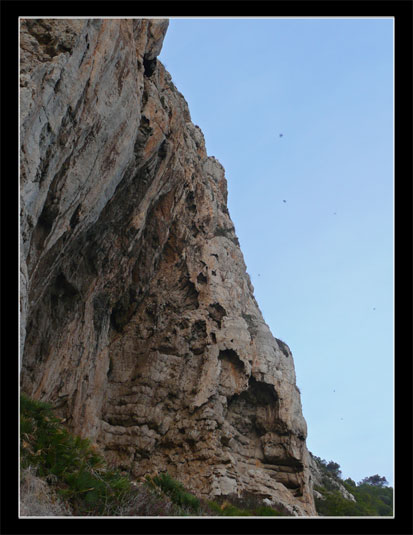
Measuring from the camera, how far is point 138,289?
20.7 m

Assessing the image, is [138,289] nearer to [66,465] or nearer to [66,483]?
[66,465]

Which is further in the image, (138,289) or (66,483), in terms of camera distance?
(138,289)

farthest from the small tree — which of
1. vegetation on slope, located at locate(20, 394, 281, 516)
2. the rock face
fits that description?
vegetation on slope, located at locate(20, 394, 281, 516)

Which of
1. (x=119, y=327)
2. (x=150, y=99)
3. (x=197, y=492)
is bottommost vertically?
(x=197, y=492)

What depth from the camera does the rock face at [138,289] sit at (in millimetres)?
10938

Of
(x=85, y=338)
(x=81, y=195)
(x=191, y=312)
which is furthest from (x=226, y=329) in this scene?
(x=81, y=195)

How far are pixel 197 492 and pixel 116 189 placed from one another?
994 centimetres

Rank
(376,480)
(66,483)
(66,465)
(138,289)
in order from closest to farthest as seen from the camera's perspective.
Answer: (66,483) < (66,465) < (138,289) < (376,480)

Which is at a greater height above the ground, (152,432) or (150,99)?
(150,99)

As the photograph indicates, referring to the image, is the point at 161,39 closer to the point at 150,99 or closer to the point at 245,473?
the point at 150,99

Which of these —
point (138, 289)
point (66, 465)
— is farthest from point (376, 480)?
point (66, 465)

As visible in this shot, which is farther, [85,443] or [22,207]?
[85,443]

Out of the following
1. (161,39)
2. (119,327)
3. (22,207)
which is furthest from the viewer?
(119,327)

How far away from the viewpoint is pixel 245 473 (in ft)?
62.1
